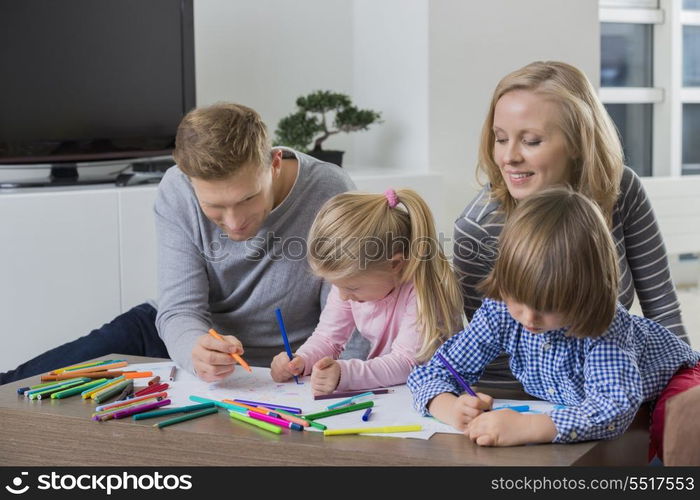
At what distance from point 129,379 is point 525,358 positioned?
24.4 inches

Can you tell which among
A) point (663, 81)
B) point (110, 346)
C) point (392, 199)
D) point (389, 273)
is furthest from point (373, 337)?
point (663, 81)

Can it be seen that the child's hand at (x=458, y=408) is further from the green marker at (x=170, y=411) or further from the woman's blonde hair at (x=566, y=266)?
the green marker at (x=170, y=411)

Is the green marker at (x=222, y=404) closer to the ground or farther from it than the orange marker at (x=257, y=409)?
closer to the ground

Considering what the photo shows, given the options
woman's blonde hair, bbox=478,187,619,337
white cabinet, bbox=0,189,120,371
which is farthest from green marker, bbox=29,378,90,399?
white cabinet, bbox=0,189,120,371

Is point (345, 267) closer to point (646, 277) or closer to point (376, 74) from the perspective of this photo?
point (646, 277)

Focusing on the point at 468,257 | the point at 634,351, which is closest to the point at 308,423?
the point at 634,351

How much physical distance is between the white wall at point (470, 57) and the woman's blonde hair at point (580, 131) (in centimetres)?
156

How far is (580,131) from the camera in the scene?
1.70 metres

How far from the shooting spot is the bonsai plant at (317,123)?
3.18 meters

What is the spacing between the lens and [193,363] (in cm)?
155

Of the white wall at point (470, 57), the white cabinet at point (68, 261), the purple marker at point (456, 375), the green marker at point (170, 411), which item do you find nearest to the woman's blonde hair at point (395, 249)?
the purple marker at point (456, 375)

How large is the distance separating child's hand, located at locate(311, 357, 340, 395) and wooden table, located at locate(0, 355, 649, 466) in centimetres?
16

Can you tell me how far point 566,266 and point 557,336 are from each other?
0.43 feet

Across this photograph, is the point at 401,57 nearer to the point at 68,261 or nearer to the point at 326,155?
the point at 326,155
